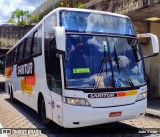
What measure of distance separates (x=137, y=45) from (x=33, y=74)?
143 inches

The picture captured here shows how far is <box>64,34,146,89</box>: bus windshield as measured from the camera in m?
6.70

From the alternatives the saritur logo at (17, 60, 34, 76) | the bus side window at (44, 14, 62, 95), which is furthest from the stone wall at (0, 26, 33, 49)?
the bus side window at (44, 14, 62, 95)

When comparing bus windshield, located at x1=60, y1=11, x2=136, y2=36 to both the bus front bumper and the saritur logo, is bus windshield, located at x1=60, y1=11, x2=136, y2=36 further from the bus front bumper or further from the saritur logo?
the saritur logo

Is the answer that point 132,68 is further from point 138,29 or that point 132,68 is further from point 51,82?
point 138,29

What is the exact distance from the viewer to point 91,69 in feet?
22.3

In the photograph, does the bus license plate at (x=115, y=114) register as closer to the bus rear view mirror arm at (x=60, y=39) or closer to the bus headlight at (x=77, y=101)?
the bus headlight at (x=77, y=101)

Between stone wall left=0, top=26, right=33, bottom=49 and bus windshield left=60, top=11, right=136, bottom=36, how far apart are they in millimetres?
21116

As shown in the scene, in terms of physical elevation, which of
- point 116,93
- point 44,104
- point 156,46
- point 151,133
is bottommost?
point 151,133

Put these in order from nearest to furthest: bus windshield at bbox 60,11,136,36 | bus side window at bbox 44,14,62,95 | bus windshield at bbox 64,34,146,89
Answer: bus windshield at bbox 64,34,146,89 < bus side window at bbox 44,14,62,95 < bus windshield at bbox 60,11,136,36

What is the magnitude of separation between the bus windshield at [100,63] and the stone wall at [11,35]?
21714 mm

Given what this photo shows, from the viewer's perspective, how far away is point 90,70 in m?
6.78

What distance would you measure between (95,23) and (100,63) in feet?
3.74

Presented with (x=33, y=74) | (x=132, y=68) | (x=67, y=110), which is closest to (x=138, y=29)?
(x=33, y=74)

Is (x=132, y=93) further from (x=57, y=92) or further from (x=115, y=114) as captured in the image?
(x=57, y=92)
